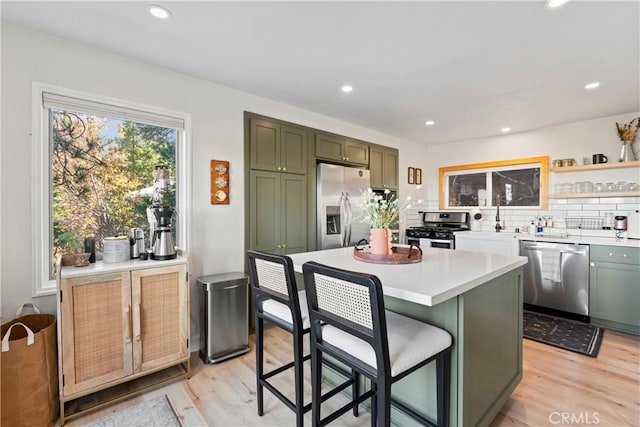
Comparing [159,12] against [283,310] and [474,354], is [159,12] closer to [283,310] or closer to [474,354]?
[283,310]

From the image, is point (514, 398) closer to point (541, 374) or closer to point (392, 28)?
point (541, 374)

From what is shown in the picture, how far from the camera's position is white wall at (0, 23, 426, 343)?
6.25 feet

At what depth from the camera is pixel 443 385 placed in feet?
4.58

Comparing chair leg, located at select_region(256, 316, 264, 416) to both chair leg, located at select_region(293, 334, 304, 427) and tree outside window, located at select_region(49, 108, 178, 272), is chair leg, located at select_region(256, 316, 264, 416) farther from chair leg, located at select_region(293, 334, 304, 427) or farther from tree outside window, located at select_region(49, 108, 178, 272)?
tree outside window, located at select_region(49, 108, 178, 272)

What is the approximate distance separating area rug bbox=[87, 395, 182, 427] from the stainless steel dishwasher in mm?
4017

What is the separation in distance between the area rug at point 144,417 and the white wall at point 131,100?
80cm

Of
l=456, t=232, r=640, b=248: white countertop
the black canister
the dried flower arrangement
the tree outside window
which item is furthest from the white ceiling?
l=456, t=232, r=640, b=248: white countertop

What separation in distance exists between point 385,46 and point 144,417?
295 cm

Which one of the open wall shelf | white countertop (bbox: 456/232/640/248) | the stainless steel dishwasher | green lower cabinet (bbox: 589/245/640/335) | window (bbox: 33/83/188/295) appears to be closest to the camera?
window (bbox: 33/83/188/295)

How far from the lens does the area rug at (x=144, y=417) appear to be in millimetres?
1789

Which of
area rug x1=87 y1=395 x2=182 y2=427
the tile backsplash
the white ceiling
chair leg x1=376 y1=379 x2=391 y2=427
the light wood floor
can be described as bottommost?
the light wood floor

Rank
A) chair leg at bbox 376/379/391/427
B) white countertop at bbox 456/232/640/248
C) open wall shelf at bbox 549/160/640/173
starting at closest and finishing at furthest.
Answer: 1. chair leg at bbox 376/379/391/427
2. white countertop at bbox 456/232/640/248
3. open wall shelf at bbox 549/160/640/173

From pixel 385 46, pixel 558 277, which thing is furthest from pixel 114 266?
pixel 558 277

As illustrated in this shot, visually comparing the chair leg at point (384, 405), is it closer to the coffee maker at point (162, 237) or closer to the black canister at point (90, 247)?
the coffee maker at point (162, 237)
